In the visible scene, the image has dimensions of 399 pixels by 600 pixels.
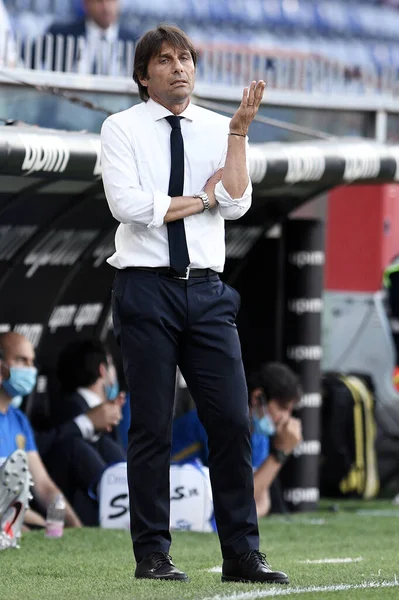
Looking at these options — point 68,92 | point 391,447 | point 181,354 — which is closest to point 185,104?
point 181,354

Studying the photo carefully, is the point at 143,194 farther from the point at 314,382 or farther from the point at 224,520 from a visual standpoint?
the point at 314,382

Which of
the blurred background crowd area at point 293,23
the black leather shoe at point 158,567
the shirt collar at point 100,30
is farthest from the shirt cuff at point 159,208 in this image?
the blurred background crowd area at point 293,23

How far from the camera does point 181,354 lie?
4.39m

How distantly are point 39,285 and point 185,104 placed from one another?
11.2 feet

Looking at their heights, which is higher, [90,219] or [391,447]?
[90,219]

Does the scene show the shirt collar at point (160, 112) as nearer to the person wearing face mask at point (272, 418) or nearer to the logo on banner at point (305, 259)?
the person wearing face mask at point (272, 418)

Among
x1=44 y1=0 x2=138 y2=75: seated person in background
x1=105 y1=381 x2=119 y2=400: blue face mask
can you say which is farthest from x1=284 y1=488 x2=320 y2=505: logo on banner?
x1=44 y1=0 x2=138 y2=75: seated person in background

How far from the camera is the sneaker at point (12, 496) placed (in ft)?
19.4

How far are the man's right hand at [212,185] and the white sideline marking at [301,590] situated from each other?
1102 mm

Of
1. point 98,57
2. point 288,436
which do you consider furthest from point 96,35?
point 288,436

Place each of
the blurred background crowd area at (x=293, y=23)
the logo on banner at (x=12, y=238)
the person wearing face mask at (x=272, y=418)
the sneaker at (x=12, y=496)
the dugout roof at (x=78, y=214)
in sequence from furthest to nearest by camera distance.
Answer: the blurred background crowd area at (x=293, y=23) < the person wearing face mask at (x=272, y=418) < the logo on banner at (x=12, y=238) < the dugout roof at (x=78, y=214) < the sneaker at (x=12, y=496)

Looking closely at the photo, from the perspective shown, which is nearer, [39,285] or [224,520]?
[224,520]

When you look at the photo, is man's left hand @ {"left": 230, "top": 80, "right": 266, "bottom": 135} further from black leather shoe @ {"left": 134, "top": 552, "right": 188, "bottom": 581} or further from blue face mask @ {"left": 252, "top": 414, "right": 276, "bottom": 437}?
blue face mask @ {"left": 252, "top": 414, "right": 276, "bottom": 437}

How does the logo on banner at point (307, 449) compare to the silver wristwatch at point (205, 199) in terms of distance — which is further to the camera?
the logo on banner at point (307, 449)
